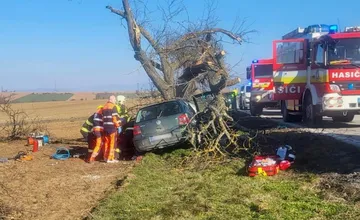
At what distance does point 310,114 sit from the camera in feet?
49.8

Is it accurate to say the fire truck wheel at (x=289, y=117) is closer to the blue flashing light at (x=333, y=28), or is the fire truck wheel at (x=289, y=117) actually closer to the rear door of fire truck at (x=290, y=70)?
the rear door of fire truck at (x=290, y=70)

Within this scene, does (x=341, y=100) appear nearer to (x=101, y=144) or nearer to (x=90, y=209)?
(x=101, y=144)

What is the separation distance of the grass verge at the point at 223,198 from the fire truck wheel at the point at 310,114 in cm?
616

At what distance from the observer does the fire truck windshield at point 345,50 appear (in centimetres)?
1375

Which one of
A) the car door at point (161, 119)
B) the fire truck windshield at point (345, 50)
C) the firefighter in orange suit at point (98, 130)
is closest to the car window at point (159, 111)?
the car door at point (161, 119)

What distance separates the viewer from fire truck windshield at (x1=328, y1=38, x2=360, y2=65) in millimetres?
13750

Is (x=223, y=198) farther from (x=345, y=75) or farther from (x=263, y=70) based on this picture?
(x=263, y=70)

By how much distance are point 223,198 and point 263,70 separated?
59.0 ft

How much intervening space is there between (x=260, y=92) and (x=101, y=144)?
37.7ft

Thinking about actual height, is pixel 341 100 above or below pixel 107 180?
above

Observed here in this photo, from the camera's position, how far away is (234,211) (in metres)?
6.31

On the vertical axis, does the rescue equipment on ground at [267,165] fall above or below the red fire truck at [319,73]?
below

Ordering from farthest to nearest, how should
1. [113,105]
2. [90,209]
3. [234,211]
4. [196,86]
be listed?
[196,86]
[113,105]
[90,209]
[234,211]

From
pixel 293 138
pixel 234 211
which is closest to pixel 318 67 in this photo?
pixel 293 138
